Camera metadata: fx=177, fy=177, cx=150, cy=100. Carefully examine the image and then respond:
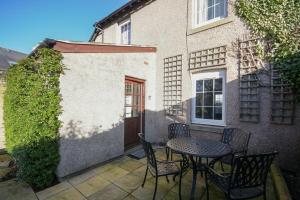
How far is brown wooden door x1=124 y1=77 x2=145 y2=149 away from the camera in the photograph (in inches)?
252

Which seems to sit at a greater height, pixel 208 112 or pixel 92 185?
pixel 208 112

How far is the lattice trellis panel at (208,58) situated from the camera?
5.45m

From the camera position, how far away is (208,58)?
5.75 metres

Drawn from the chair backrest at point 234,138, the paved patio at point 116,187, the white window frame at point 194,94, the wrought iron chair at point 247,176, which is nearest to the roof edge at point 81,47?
the white window frame at point 194,94

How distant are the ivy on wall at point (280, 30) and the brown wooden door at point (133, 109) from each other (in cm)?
411

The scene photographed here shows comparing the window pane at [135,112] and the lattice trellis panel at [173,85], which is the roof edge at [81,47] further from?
the window pane at [135,112]

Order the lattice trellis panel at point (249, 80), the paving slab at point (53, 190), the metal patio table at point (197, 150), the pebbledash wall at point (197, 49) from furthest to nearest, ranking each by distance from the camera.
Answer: the lattice trellis panel at point (249, 80), the pebbledash wall at point (197, 49), the paving slab at point (53, 190), the metal patio table at point (197, 150)

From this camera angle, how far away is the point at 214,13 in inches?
234

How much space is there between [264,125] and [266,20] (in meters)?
2.80

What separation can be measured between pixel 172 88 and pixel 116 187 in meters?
4.18

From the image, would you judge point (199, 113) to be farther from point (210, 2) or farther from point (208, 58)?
point (210, 2)

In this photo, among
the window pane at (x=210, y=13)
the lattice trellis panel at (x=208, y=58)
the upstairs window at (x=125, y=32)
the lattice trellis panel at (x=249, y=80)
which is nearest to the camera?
the lattice trellis panel at (x=249, y=80)

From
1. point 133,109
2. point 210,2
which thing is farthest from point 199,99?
point 210,2

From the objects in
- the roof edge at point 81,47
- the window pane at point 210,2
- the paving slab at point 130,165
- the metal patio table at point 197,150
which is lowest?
the paving slab at point 130,165
